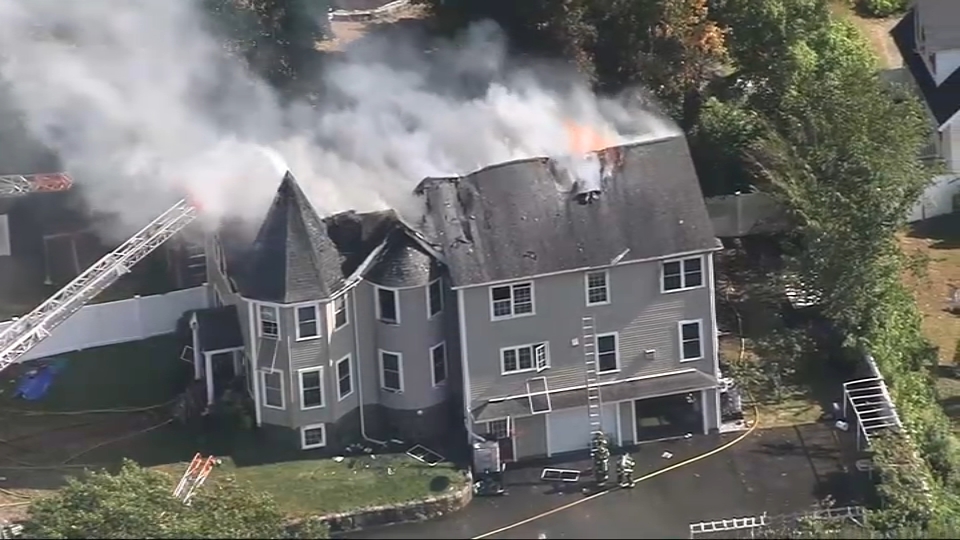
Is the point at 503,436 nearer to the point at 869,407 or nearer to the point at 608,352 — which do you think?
the point at 608,352

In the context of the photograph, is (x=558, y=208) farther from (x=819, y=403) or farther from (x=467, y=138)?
(x=819, y=403)

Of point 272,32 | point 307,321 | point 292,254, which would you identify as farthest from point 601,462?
point 272,32

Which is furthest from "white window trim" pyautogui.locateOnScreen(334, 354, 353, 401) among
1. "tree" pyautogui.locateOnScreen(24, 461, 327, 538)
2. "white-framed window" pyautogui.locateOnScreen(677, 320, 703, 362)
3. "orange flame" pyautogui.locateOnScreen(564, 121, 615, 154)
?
"white-framed window" pyautogui.locateOnScreen(677, 320, 703, 362)

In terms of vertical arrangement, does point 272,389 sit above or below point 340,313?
below

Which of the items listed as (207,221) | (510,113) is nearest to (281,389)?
(207,221)

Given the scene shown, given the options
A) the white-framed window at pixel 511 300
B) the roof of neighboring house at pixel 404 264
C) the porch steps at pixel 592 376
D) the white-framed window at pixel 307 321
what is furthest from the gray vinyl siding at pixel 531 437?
the white-framed window at pixel 307 321

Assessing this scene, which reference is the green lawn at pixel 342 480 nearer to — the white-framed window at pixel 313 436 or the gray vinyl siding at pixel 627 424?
the white-framed window at pixel 313 436

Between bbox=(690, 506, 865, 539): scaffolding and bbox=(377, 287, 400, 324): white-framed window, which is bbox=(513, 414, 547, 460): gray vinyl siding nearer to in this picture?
bbox=(377, 287, 400, 324): white-framed window
